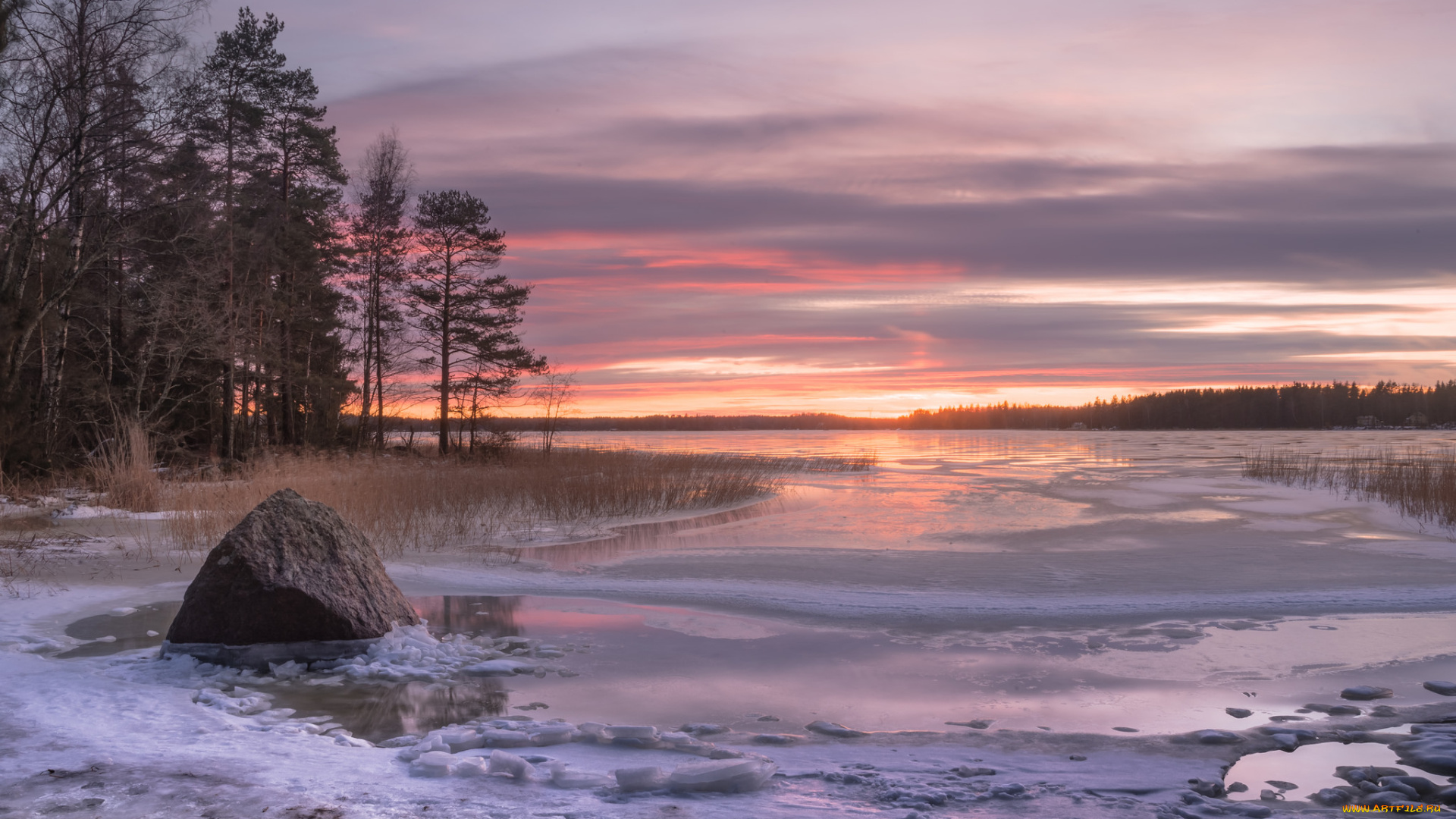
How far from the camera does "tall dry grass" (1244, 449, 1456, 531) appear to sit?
16.3 m

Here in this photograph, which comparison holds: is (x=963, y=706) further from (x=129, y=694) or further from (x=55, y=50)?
(x=55, y=50)

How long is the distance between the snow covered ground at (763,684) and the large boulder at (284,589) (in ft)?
1.17

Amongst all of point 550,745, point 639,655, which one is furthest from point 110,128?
point 550,745

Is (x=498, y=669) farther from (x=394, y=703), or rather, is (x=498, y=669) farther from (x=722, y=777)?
(x=722, y=777)

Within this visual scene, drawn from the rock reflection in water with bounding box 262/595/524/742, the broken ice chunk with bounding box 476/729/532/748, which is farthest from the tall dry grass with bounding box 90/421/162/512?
the broken ice chunk with bounding box 476/729/532/748

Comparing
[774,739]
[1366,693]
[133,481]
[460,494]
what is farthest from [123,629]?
[460,494]

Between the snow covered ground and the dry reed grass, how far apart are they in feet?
3.52

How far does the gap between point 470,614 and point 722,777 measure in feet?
16.6

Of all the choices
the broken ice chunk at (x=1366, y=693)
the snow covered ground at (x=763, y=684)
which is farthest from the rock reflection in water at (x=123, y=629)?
the broken ice chunk at (x=1366, y=693)

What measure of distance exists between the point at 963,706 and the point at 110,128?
20.0m

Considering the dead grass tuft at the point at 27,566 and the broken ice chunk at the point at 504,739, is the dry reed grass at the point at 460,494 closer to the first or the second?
the dead grass tuft at the point at 27,566

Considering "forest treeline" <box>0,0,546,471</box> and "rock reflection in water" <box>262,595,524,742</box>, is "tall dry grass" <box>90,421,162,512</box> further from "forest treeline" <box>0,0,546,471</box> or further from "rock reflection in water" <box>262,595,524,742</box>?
"rock reflection in water" <box>262,595,524,742</box>

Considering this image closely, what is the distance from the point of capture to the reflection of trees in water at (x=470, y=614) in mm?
7535

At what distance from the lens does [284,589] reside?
6.31 metres
